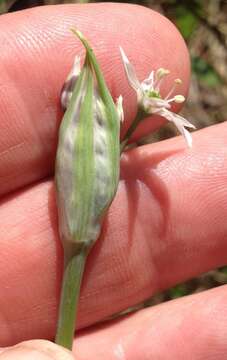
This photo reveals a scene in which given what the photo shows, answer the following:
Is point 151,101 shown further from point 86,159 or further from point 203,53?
point 203,53

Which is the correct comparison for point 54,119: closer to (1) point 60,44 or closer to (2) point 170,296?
(1) point 60,44

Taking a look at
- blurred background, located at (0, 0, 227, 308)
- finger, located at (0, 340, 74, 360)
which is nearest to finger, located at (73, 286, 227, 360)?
finger, located at (0, 340, 74, 360)

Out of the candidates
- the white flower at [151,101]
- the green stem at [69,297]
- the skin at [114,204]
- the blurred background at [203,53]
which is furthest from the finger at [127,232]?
the blurred background at [203,53]

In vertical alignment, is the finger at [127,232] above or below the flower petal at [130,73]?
below

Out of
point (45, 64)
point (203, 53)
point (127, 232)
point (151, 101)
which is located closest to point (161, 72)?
point (151, 101)

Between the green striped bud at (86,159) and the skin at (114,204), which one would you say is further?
the skin at (114,204)

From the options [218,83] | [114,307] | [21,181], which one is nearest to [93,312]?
[114,307]

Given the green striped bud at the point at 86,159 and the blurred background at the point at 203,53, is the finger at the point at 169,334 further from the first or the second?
the blurred background at the point at 203,53
